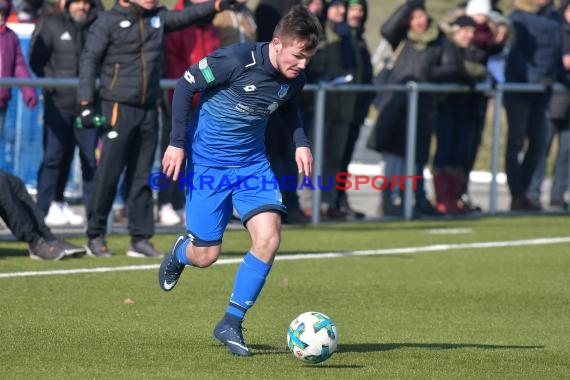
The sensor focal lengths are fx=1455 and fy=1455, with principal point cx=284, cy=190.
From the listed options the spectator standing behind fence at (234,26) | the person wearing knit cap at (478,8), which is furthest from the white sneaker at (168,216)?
the person wearing knit cap at (478,8)

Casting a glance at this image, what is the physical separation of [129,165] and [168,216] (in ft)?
8.55

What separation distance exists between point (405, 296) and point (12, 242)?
13.5 ft

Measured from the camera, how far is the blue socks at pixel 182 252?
8.44m

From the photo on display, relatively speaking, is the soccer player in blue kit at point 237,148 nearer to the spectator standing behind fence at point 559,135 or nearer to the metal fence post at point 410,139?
the metal fence post at point 410,139

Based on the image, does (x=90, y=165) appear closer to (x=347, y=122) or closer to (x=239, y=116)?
(x=347, y=122)

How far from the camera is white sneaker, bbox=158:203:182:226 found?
1439 cm

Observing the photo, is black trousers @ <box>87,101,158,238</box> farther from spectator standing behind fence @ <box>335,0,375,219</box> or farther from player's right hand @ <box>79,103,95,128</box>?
spectator standing behind fence @ <box>335,0,375,219</box>

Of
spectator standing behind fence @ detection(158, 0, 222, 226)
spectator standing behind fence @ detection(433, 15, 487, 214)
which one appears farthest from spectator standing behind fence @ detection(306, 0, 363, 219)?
spectator standing behind fence @ detection(158, 0, 222, 226)

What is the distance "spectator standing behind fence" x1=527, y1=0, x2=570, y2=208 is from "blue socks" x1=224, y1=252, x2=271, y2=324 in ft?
33.1

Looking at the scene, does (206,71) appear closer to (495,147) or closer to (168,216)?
(168,216)

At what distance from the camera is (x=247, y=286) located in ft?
25.7

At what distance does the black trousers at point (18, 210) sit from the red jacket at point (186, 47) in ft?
9.39

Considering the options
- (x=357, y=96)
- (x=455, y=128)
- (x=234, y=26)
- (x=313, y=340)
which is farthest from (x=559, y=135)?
(x=313, y=340)

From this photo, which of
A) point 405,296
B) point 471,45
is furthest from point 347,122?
point 405,296
